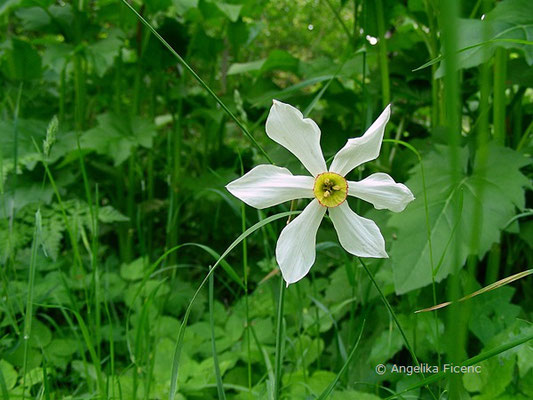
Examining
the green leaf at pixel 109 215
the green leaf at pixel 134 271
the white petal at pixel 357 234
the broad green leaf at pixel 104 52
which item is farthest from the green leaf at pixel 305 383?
the broad green leaf at pixel 104 52

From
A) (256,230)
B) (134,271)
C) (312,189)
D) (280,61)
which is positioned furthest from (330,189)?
(280,61)

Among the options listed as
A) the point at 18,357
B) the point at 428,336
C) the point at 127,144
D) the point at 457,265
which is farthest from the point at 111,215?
the point at 457,265

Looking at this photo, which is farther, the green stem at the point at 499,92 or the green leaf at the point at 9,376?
the green stem at the point at 499,92

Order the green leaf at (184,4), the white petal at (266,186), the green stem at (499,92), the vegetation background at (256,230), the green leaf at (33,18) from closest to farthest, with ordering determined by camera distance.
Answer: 1. the white petal at (266,186)
2. the vegetation background at (256,230)
3. the green stem at (499,92)
4. the green leaf at (184,4)
5. the green leaf at (33,18)

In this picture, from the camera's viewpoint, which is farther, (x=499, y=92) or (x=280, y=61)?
(x=280, y=61)

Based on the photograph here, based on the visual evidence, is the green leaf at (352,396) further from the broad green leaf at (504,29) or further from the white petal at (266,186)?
the broad green leaf at (504,29)

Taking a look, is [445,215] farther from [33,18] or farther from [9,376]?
[33,18]

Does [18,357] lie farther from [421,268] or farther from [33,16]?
[33,16]
